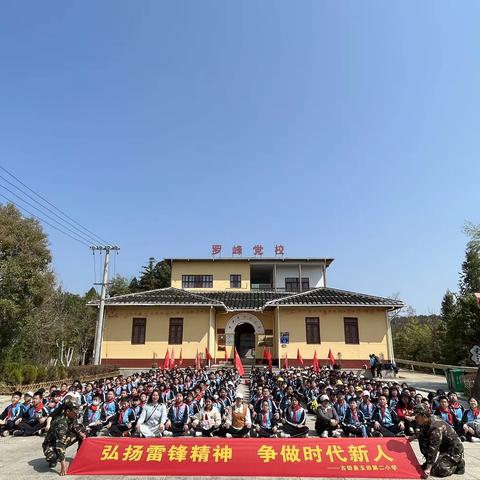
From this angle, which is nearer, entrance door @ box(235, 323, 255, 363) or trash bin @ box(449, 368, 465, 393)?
trash bin @ box(449, 368, 465, 393)

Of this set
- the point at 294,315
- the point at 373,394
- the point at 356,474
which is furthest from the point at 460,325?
the point at 356,474

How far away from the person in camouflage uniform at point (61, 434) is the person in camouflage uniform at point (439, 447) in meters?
5.59

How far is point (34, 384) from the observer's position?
51.8 ft

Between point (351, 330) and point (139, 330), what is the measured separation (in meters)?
13.0

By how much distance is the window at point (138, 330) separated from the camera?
23203 mm

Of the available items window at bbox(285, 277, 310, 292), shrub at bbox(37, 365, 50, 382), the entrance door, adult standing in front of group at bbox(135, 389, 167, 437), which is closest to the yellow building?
the entrance door

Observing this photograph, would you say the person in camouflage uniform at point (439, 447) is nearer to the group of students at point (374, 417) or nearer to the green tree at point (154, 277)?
the group of students at point (374, 417)

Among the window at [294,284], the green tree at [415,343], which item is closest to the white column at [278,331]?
the window at [294,284]

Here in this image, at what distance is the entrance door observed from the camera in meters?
27.5

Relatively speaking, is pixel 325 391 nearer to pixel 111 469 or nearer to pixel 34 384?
pixel 111 469

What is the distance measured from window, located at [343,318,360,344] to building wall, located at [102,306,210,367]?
8505 millimetres

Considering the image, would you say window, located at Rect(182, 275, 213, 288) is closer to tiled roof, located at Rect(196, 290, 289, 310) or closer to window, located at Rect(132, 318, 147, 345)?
tiled roof, located at Rect(196, 290, 289, 310)

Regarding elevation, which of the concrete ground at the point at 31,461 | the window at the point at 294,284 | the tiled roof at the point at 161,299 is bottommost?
the concrete ground at the point at 31,461

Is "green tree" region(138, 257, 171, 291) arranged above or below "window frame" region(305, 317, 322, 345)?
above
